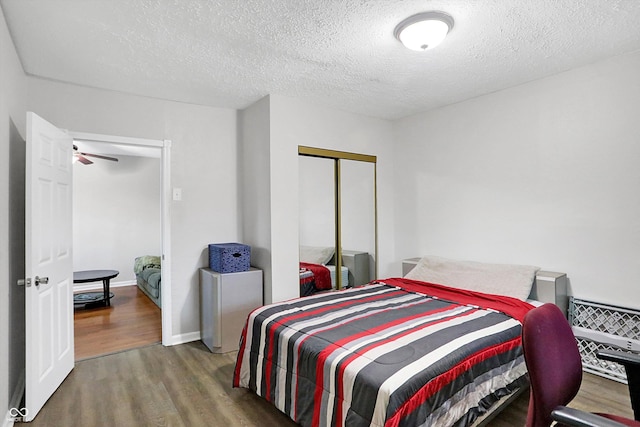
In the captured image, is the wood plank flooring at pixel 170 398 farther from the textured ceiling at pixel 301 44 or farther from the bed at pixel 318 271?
the textured ceiling at pixel 301 44

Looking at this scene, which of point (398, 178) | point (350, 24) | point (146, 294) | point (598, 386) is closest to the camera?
point (350, 24)

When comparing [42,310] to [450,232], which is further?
[450,232]

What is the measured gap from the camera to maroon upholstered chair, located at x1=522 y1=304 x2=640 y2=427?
50.1 inches

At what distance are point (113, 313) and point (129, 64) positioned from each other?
3347 millimetres

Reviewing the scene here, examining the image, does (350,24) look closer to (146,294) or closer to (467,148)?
(467,148)

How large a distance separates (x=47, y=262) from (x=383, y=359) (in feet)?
7.81

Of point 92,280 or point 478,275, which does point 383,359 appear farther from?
point 92,280

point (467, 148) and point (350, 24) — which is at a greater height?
point (350, 24)

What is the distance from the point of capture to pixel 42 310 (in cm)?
237

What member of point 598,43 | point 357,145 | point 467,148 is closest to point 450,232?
point 467,148

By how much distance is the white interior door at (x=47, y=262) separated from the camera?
88.0 inches


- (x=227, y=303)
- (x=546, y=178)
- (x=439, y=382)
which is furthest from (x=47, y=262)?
(x=546, y=178)

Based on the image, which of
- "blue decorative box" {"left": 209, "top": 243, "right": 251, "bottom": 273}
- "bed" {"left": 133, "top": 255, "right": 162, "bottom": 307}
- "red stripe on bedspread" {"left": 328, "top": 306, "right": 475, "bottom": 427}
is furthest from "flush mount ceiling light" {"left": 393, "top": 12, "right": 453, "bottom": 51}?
"bed" {"left": 133, "top": 255, "right": 162, "bottom": 307}

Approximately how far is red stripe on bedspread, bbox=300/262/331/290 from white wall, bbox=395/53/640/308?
1.18 meters
